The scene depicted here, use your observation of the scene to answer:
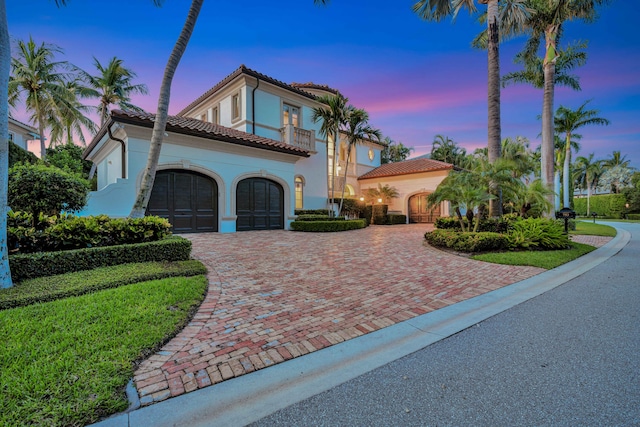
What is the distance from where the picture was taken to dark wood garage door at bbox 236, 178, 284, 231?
47.8 ft

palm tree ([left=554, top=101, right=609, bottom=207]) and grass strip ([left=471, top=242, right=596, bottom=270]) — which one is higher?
palm tree ([left=554, top=101, right=609, bottom=207])

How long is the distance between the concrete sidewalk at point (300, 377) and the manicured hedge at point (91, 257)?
14.9 ft

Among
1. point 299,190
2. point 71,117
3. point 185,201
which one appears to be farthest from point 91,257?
point 71,117

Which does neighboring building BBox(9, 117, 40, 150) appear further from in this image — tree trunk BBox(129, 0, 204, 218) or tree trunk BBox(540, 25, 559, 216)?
tree trunk BBox(540, 25, 559, 216)

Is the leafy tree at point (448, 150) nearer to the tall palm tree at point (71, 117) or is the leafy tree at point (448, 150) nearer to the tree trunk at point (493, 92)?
the tree trunk at point (493, 92)

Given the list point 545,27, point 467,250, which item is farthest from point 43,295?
point 545,27

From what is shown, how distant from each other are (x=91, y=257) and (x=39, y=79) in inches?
966

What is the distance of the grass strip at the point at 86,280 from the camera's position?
12.2 feet

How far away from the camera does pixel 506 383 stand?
2.24m

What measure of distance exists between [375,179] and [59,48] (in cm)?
2780

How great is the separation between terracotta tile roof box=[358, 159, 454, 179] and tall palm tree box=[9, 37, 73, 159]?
25501 millimetres

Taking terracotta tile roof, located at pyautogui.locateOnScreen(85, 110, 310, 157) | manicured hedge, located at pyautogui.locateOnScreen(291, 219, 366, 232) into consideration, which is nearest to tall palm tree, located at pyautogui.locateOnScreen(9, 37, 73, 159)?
terracotta tile roof, located at pyautogui.locateOnScreen(85, 110, 310, 157)

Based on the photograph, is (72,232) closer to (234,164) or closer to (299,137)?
(234,164)

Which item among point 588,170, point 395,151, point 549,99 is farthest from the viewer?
point 588,170
